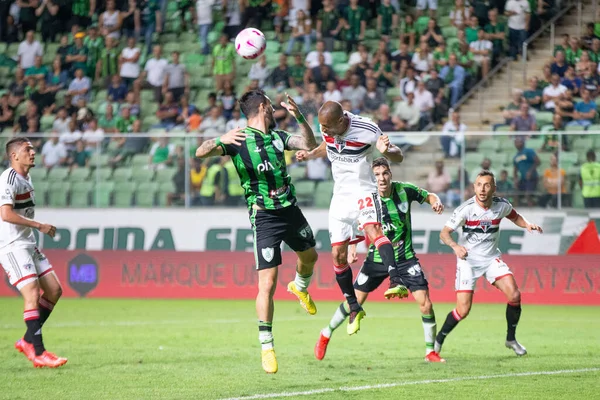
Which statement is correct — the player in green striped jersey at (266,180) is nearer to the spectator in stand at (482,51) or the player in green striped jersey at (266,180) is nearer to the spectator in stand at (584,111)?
the spectator in stand at (584,111)

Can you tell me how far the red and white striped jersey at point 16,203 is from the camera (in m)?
9.97

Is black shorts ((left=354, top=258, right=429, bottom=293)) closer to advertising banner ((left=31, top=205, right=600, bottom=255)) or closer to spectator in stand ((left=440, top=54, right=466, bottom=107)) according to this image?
advertising banner ((left=31, top=205, right=600, bottom=255))

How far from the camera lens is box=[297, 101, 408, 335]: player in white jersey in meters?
9.70

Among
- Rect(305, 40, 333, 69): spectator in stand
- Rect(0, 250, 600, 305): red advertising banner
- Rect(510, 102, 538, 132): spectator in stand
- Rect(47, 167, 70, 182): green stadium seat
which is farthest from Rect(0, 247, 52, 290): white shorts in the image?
Rect(305, 40, 333, 69): spectator in stand

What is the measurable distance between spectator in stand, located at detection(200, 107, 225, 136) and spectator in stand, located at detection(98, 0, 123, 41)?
172 inches

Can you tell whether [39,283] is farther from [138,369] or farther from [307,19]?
[307,19]

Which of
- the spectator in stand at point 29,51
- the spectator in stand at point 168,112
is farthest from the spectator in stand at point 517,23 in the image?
the spectator in stand at point 29,51

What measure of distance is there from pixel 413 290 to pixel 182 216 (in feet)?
29.2

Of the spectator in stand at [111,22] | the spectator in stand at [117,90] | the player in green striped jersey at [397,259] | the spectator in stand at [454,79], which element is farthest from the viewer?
the spectator in stand at [111,22]

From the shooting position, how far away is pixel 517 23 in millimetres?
21750

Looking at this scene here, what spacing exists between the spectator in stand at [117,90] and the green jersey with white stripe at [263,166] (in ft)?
46.5

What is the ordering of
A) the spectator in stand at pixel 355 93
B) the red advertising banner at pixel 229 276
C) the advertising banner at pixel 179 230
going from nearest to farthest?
the red advertising banner at pixel 229 276 < the advertising banner at pixel 179 230 < the spectator in stand at pixel 355 93

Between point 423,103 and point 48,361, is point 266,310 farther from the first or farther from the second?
point 423,103

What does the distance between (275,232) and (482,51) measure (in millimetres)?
13559
